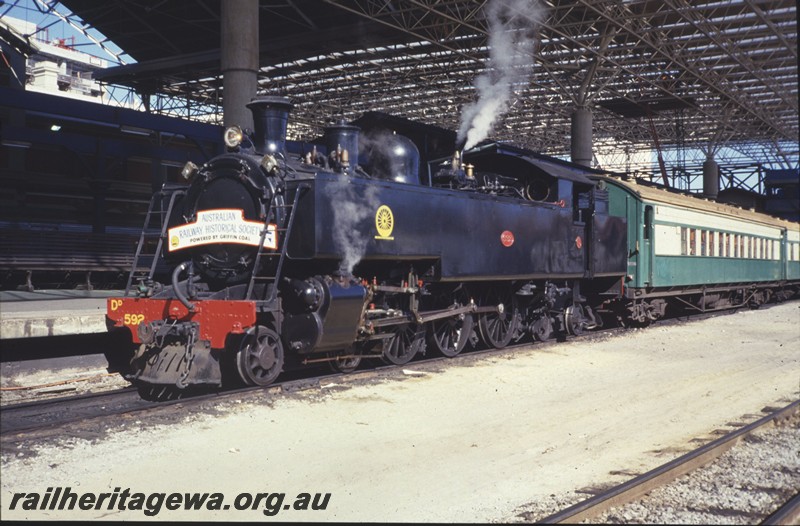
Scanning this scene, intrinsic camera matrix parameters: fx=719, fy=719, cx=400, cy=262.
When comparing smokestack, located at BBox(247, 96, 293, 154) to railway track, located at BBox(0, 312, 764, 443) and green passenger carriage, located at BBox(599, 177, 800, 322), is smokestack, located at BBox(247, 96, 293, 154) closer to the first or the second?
railway track, located at BBox(0, 312, 764, 443)

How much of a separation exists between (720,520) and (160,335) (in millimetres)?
5261

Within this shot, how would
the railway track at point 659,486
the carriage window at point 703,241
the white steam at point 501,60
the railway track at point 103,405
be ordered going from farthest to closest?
1. the carriage window at point 703,241
2. the white steam at point 501,60
3. the railway track at point 103,405
4. the railway track at point 659,486

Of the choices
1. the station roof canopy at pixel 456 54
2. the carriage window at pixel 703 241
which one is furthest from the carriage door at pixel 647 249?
the station roof canopy at pixel 456 54

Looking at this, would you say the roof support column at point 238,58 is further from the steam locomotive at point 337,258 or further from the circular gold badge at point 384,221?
the circular gold badge at point 384,221

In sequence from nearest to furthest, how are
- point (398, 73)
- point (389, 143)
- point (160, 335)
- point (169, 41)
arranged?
point (160, 335), point (389, 143), point (169, 41), point (398, 73)

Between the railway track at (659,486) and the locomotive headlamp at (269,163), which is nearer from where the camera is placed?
the railway track at (659,486)

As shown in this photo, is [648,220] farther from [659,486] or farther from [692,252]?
[659,486]

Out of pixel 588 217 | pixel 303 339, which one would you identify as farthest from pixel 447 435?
pixel 588 217

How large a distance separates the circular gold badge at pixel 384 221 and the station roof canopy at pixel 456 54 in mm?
11454

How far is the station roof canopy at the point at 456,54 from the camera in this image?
22641 mm

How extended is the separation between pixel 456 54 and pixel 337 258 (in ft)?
69.5

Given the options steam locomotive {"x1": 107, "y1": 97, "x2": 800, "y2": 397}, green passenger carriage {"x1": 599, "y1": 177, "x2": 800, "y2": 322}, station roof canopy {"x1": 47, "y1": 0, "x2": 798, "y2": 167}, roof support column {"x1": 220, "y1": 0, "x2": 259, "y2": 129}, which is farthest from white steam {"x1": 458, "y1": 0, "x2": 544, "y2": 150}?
roof support column {"x1": 220, "y1": 0, "x2": 259, "y2": 129}

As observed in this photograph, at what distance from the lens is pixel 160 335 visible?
7.17 metres

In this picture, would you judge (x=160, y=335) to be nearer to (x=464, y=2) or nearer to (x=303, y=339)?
(x=303, y=339)
